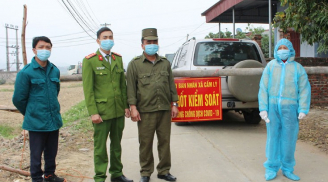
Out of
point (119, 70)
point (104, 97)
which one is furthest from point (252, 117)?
point (104, 97)

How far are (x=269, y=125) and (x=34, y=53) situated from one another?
2.94m

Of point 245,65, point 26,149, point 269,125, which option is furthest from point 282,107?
point 26,149

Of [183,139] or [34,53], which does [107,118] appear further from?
[183,139]

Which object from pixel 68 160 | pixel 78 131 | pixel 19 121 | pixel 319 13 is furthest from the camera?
pixel 19 121

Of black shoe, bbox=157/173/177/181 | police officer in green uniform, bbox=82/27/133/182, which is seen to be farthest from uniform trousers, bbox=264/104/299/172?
police officer in green uniform, bbox=82/27/133/182

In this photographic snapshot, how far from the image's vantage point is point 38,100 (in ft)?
11.5

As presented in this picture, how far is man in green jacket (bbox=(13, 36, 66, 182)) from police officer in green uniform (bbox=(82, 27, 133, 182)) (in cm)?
42

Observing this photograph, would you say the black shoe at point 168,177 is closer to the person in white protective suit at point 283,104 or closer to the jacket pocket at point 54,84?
the person in white protective suit at point 283,104

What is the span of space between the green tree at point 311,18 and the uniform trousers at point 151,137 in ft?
10.9

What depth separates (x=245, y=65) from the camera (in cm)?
552

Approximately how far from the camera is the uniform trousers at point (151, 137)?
3.83 metres

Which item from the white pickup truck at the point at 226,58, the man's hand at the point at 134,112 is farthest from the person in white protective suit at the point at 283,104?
the white pickup truck at the point at 226,58

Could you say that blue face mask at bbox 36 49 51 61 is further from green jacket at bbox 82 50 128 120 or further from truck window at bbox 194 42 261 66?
truck window at bbox 194 42 261 66

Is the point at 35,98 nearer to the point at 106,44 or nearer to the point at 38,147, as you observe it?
the point at 38,147
